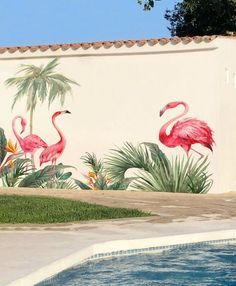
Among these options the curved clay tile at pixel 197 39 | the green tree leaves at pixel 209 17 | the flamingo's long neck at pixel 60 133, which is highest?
the green tree leaves at pixel 209 17

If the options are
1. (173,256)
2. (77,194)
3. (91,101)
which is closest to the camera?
(173,256)

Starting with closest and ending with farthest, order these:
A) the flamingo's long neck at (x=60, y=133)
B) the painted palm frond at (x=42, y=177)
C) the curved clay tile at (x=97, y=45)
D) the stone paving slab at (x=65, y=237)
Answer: the stone paving slab at (x=65, y=237) → the curved clay tile at (x=97, y=45) → the flamingo's long neck at (x=60, y=133) → the painted palm frond at (x=42, y=177)

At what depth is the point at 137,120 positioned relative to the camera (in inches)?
803

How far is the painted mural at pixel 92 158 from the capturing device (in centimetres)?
1992

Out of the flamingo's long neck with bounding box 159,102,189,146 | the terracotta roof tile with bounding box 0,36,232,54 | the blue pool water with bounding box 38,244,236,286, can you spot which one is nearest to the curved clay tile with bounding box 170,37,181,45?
the terracotta roof tile with bounding box 0,36,232,54

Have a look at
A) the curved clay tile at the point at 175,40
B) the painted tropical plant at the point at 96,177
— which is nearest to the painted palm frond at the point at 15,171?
the painted tropical plant at the point at 96,177

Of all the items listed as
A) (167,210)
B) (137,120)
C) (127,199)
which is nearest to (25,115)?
(137,120)

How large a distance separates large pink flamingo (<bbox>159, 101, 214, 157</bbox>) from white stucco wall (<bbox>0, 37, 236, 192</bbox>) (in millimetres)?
132

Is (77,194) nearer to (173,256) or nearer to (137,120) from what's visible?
(137,120)

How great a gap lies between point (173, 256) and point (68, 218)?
3119 mm

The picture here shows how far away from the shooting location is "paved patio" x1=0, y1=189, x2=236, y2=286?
9625 millimetres

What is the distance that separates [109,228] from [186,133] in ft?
25.6

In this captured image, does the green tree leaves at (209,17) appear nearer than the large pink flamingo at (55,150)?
No

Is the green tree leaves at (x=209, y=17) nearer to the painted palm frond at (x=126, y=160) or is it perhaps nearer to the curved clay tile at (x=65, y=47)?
the curved clay tile at (x=65, y=47)
